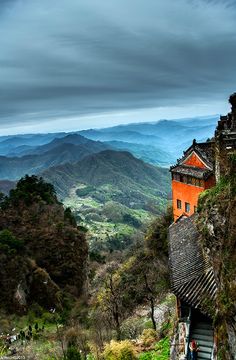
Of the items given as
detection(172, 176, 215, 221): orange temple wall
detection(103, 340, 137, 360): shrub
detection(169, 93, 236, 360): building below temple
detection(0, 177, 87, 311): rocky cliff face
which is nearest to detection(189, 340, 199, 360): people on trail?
detection(169, 93, 236, 360): building below temple

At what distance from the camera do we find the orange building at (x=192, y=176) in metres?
37.0

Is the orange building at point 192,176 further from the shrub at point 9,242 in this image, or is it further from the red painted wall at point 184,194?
the shrub at point 9,242

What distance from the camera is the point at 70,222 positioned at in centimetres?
6969

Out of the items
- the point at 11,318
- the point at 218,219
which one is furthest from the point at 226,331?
the point at 11,318

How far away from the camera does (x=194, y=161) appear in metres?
39.1

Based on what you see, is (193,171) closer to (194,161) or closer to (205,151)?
(194,161)

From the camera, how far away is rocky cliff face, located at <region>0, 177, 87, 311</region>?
5288 centimetres

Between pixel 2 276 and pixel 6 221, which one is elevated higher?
pixel 6 221

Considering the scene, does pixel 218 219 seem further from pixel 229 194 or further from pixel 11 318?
pixel 11 318

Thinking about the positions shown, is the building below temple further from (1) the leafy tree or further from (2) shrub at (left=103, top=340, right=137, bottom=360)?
(1) the leafy tree

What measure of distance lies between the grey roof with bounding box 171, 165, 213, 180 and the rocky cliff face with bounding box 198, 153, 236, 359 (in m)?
17.6

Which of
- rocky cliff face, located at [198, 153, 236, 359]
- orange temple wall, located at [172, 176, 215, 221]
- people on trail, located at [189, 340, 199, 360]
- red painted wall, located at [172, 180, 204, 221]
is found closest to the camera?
rocky cliff face, located at [198, 153, 236, 359]

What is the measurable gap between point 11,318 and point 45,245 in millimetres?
14294

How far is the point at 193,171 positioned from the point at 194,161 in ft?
4.28
